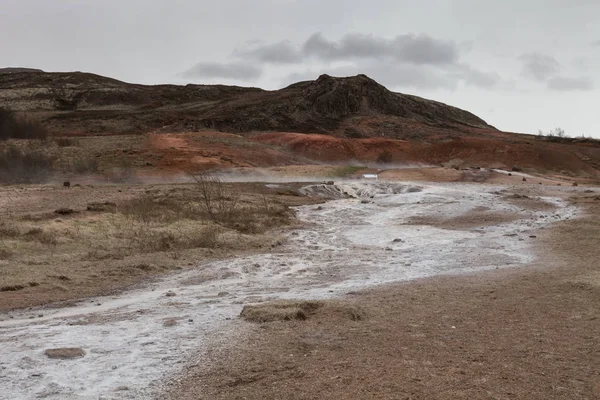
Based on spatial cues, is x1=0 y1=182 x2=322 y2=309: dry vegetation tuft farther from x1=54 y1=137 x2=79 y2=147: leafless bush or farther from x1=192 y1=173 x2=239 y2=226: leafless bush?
x1=54 y1=137 x2=79 y2=147: leafless bush

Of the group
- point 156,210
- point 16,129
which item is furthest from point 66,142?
point 156,210

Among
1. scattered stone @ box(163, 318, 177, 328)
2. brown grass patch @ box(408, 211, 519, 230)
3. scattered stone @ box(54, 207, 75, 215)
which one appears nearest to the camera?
scattered stone @ box(163, 318, 177, 328)

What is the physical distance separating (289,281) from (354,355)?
511 cm

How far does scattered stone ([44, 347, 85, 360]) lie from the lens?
6.21m

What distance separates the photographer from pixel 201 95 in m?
76.8

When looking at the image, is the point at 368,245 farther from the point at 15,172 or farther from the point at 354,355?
the point at 15,172

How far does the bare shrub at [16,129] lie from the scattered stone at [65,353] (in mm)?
34630

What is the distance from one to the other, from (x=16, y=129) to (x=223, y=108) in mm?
26069

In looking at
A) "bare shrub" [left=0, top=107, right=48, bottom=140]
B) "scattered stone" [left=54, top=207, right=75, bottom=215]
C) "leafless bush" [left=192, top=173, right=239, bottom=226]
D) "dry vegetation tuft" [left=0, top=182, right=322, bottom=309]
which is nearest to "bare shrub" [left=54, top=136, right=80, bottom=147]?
"bare shrub" [left=0, top=107, right=48, bottom=140]

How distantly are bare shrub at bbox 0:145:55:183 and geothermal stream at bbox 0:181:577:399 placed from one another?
14.5 metres

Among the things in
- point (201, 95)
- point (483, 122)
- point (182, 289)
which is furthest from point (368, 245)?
point (483, 122)

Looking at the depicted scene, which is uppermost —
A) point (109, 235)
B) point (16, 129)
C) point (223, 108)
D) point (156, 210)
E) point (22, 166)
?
point (223, 108)

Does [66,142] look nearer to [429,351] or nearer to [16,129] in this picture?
→ [16,129]

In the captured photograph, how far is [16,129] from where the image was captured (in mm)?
38844
